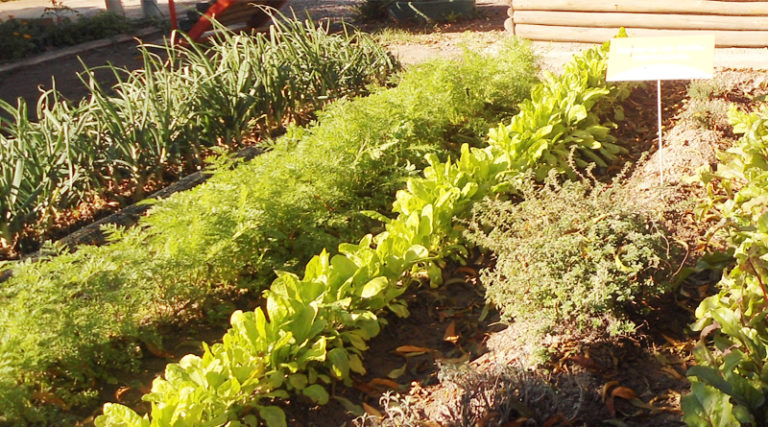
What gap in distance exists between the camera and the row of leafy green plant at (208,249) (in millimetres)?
3201

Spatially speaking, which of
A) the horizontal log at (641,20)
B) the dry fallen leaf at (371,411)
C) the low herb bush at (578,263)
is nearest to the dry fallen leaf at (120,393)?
the dry fallen leaf at (371,411)

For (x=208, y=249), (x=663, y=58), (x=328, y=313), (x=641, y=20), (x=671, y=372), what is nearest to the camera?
(x=671, y=372)

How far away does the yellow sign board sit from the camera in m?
4.68

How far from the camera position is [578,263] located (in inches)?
135

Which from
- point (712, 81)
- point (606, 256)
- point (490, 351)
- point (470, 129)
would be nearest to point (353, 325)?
point (490, 351)

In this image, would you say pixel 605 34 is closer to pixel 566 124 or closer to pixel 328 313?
pixel 566 124

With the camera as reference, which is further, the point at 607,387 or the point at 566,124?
the point at 566,124

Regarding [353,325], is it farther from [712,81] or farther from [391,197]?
[712,81]

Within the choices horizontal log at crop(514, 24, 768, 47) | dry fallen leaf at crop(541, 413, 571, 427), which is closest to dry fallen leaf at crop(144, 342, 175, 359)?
dry fallen leaf at crop(541, 413, 571, 427)

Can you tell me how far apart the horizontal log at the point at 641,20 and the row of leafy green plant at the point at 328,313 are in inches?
128

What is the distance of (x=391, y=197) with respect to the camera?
4723 millimetres

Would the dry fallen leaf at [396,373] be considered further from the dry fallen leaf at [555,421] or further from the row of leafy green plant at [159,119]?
the row of leafy green plant at [159,119]

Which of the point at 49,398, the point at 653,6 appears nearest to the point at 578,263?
the point at 49,398

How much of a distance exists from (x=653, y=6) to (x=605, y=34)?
1.88ft
